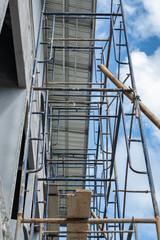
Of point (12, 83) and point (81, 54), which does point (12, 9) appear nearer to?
A: point (12, 83)

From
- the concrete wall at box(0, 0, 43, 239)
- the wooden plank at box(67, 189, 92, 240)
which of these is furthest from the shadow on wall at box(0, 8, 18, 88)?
the wooden plank at box(67, 189, 92, 240)

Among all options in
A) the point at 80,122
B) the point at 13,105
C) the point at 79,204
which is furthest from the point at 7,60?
the point at 80,122

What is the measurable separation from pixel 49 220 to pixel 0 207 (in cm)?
79

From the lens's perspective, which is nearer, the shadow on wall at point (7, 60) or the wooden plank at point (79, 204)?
the wooden plank at point (79, 204)

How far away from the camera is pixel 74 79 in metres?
13.1

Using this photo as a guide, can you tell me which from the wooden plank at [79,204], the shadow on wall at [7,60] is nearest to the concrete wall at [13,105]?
the shadow on wall at [7,60]

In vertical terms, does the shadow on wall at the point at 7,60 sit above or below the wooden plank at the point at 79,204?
above

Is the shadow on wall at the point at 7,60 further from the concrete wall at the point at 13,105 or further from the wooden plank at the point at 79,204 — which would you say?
the wooden plank at the point at 79,204

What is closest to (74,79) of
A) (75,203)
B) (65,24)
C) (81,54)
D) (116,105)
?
(81,54)

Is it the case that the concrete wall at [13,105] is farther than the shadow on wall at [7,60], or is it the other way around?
the shadow on wall at [7,60]

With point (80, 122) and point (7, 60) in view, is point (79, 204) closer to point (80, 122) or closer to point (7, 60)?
point (7, 60)

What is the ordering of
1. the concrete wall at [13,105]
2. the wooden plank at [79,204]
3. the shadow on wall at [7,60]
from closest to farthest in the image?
the wooden plank at [79,204]
the concrete wall at [13,105]
the shadow on wall at [7,60]

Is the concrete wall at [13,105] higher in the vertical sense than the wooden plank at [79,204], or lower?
higher

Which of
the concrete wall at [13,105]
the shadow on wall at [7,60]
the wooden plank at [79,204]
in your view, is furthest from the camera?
the shadow on wall at [7,60]
